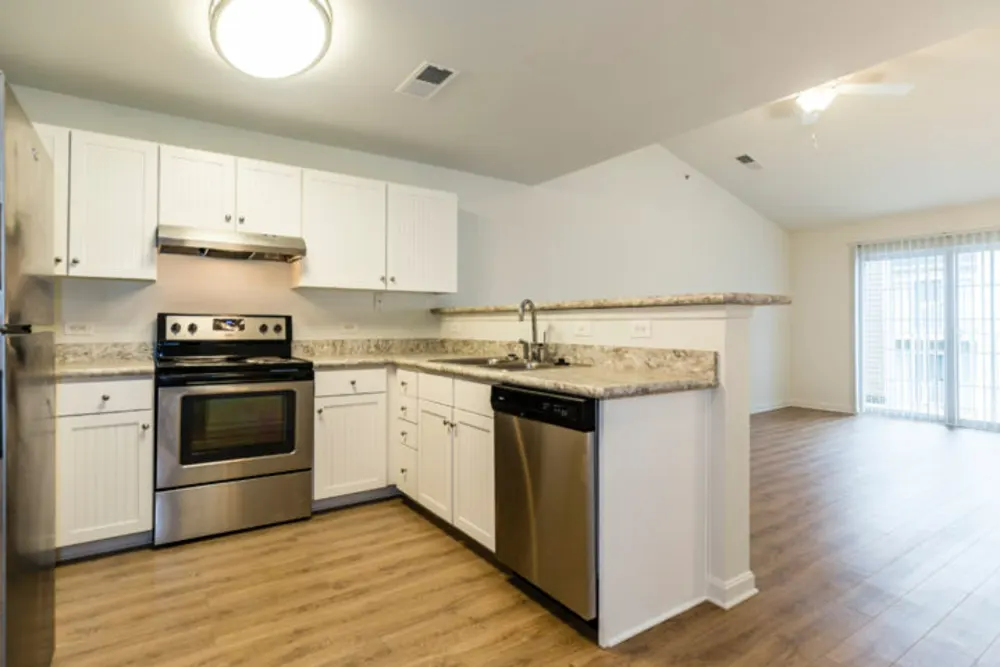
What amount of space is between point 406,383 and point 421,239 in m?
1.12

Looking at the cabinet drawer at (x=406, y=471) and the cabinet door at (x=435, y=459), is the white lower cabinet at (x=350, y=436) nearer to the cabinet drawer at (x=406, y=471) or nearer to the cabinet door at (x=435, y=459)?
the cabinet drawer at (x=406, y=471)

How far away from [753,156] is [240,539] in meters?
6.07

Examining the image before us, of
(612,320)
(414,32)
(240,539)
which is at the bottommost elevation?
(240,539)

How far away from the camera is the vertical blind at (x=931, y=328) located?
5.68 m

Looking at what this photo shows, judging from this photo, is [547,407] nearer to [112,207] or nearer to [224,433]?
[224,433]

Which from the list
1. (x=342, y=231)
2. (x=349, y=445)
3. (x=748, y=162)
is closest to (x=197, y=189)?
(x=342, y=231)

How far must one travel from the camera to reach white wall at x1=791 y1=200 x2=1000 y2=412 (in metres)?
6.60

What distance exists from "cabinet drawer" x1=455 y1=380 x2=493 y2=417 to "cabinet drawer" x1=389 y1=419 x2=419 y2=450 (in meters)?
0.58

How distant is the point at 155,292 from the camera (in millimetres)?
3148

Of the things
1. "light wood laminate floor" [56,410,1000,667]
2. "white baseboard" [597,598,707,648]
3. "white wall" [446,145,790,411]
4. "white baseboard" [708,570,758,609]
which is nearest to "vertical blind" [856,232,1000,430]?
"white wall" [446,145,790,411]

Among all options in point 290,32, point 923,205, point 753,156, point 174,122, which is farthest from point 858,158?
point 174,122

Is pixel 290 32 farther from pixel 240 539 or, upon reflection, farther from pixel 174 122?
pixel 240 539

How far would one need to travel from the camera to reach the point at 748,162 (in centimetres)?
600

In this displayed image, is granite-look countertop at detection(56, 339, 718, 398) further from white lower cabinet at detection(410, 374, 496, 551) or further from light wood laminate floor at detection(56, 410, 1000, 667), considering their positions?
light wood laminate floor at detection(56, 410, 1000, 667)
